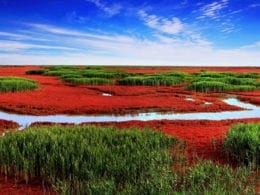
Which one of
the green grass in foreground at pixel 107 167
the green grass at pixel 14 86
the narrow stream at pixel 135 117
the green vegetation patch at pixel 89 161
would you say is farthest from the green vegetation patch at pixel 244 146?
the green grass at pixel 14 86

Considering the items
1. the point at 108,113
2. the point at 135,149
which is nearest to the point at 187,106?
the point at 108,113

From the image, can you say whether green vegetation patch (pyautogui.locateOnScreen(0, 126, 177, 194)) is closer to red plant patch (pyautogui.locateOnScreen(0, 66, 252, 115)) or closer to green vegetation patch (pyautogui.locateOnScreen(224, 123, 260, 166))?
green vegetation patch (pyautogui.locateOnScreen(224, 123, 260, 166))

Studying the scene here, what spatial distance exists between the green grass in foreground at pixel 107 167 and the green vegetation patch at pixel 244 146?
1.02m

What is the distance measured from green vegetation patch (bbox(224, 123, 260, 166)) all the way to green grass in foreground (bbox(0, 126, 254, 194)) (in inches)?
40.3

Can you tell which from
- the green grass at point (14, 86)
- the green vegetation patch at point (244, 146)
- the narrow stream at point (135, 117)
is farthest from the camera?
the green grass at point (14, 86)

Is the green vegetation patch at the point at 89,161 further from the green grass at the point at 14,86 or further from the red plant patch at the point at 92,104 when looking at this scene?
the green grass at the point at 14,86

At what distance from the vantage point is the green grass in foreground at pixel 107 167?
7438mm

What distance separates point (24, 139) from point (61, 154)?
151cm

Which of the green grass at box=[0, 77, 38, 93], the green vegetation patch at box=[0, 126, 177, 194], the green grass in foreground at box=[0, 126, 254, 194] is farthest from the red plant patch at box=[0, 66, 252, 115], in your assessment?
the green grass in foreground at box=[0, 126, 254, 194]

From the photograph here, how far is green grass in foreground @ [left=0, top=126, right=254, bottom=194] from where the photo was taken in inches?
293

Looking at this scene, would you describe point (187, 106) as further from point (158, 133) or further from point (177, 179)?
point (177, 179)

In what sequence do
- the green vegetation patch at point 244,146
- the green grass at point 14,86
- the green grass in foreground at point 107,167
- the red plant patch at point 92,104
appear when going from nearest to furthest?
the green grass in foreground at point 107,167, the green vegetation patch at point 244,146, the red plant patch at point 92,104, the green grass at point 14,86

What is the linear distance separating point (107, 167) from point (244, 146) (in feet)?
12.6

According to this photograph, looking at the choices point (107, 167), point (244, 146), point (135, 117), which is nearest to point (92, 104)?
point (135, 117)
